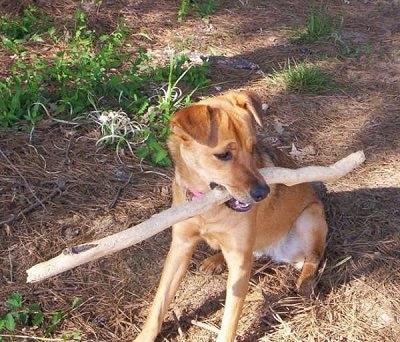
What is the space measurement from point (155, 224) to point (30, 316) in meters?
1.20

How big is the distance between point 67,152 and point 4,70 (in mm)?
1439

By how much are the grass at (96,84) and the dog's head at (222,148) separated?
1.45 meters

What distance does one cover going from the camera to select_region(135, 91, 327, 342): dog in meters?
3.21

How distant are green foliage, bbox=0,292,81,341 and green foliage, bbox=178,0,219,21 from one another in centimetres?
476

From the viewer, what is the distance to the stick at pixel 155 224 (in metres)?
2.56

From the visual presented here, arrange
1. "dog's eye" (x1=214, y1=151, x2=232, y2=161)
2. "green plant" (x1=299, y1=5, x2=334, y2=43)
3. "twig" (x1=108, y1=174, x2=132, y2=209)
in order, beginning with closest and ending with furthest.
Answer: "dog's eye" (x1=214, y1=151, x2=232, y2=161) < "twig" (x1=108, y1=174, x2=132, y2=209) < "green plant" (x1=299, y1=5, x2=334, y2=43)

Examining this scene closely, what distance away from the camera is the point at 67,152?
191 inches

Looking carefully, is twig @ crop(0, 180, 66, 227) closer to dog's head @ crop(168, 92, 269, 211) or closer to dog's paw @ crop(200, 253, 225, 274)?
dog's paw @ crop(200, 253, 225, 274)

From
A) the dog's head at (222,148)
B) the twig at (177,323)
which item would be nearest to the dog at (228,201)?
the dog's head at (222,148)

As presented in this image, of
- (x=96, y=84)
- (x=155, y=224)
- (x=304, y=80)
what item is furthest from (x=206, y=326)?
(x=304, y=80)

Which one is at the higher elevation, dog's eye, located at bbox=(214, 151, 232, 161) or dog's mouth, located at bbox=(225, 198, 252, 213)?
dog's eye, located at bbox=(214, 151, 232, 161)

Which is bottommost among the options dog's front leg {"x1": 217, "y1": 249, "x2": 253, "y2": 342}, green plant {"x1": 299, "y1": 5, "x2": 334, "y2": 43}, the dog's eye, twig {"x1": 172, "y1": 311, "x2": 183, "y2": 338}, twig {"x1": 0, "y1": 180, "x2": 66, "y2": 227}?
green plant {"x1": 299, "y1": 5, "x2": 334, "y2": 43}

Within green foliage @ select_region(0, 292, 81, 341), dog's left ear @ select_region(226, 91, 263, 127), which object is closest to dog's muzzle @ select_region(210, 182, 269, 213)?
dog's left ear @ select_region(226, 91, 263, 127)

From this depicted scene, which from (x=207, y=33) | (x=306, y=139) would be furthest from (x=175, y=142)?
(x=207, y=33)
